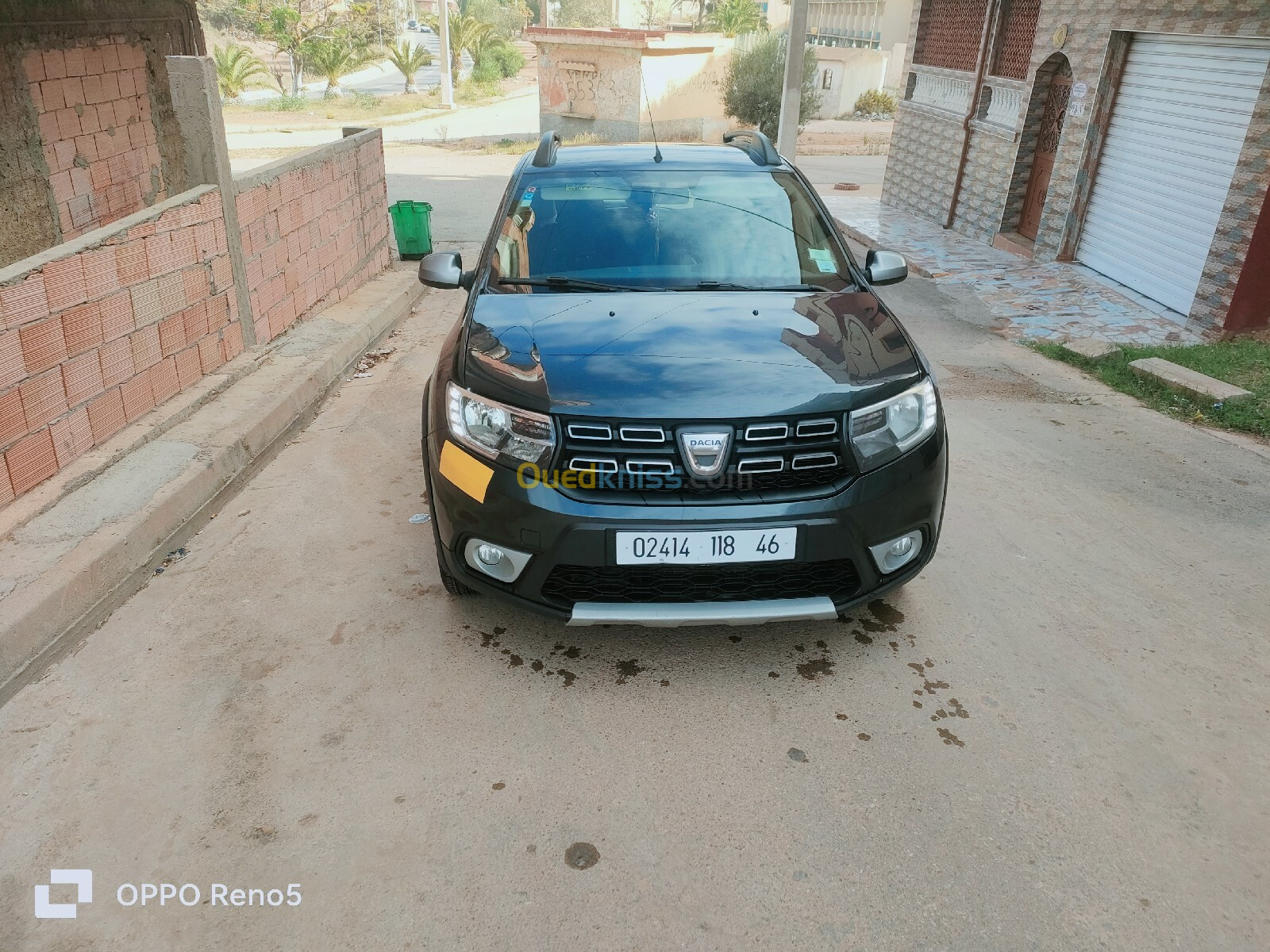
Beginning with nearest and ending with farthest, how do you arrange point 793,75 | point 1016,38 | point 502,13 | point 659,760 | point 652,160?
point 659,760 < point 652,160 < point 1016,38 < point 793,75 < point 502,13

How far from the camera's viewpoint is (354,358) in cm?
709

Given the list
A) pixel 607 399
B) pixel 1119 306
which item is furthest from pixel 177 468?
pixel 1119 306

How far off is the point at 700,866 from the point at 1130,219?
9.72m

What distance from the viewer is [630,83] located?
2536 centimetres

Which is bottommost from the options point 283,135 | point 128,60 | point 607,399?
point 283,135

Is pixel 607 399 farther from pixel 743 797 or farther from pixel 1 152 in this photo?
pixel 1 152

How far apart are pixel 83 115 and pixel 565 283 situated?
526 cm

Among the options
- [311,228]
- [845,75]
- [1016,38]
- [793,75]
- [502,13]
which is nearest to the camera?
[311,228]

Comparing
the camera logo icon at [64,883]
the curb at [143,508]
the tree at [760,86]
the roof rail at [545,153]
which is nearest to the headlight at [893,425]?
the roof rail at [545,153]

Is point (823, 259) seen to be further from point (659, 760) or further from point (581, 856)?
point (581, 856)

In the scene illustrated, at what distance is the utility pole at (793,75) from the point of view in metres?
15.2

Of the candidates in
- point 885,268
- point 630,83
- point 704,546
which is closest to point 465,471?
point 704,546

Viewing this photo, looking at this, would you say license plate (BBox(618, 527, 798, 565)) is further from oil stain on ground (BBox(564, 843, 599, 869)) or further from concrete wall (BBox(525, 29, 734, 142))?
concrete wall (BBox(525, 29, 734, 142))

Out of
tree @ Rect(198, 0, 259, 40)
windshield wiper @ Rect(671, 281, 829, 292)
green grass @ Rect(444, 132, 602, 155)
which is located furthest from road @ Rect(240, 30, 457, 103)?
windshield wiper @ Rect(671, 281, 829, 292)
